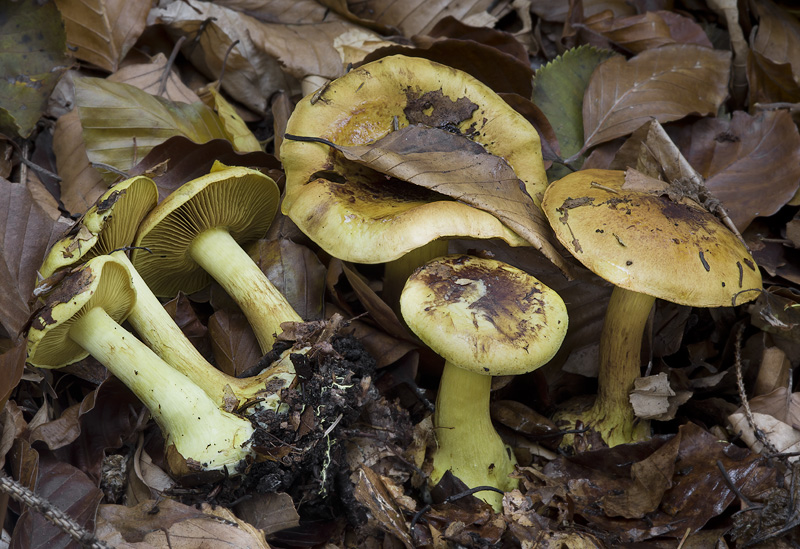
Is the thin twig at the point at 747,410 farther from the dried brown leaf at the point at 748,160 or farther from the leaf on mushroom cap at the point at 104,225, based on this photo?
the leaf on mushroom cap at the point at 104,225

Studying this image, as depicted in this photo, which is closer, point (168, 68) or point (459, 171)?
point (459, 171)

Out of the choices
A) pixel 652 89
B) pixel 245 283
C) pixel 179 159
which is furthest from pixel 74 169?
pixel 652 89

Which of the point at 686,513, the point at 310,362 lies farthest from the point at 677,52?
the point at 310,362

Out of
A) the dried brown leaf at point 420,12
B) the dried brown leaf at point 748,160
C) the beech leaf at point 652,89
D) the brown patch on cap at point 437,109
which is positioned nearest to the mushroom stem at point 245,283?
the brown patch on cap at point 437,109

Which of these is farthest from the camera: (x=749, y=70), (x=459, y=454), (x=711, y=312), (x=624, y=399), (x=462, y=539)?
(x=749, y=70)

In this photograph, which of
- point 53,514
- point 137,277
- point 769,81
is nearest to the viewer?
point 53,514

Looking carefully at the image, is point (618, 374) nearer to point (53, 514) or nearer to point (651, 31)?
point (651, 31)

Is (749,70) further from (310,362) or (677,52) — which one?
(310,362)

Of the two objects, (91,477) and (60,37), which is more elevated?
(60,37)
